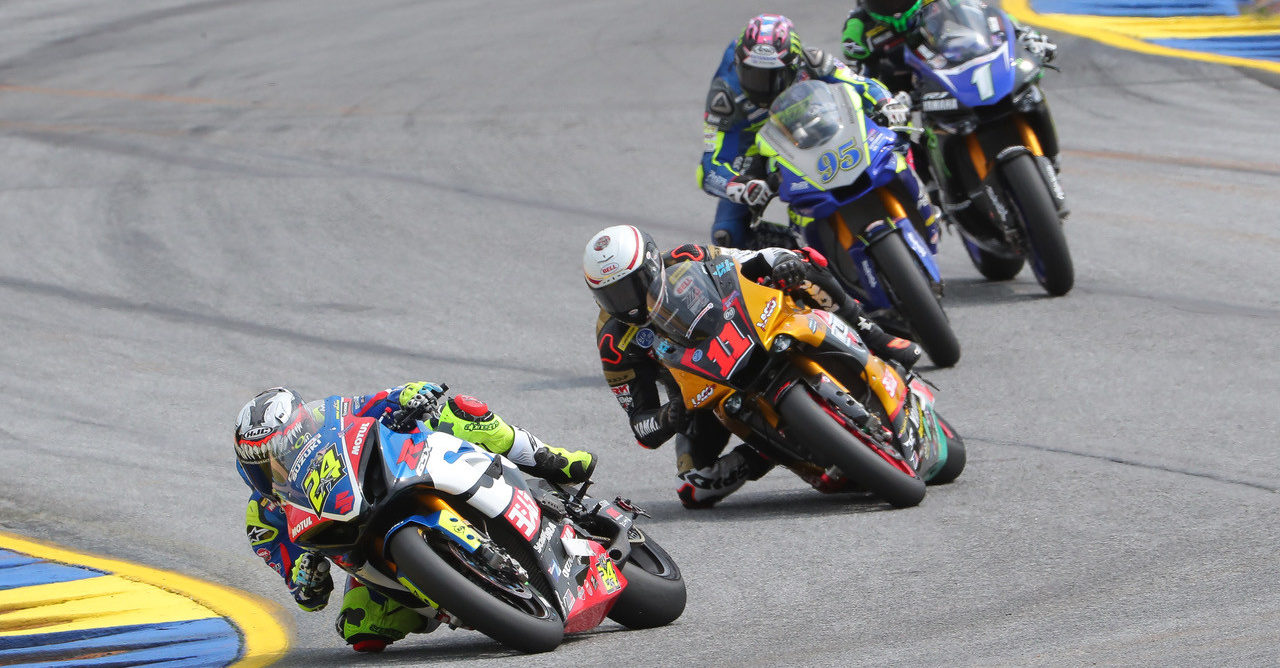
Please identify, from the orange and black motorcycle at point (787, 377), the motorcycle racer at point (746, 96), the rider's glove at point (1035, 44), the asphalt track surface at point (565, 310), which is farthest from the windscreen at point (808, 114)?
the orange and black motorcycle at point (787, 377)

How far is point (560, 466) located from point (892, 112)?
164 inches

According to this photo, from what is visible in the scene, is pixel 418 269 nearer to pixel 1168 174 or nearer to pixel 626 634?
pixel 1168 174

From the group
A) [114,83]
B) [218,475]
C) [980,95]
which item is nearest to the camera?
[218,475]

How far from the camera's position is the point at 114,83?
762 inches

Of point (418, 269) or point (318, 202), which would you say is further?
point (318, 202)

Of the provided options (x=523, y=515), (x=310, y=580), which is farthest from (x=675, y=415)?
(x=310, y=580)

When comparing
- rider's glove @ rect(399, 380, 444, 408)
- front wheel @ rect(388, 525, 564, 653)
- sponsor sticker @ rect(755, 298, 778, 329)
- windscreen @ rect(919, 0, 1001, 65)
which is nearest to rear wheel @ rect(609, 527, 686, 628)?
front wheel @ rect(388, 525, 564, 653)

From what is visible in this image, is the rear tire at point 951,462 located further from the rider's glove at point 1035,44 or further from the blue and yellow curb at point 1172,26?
the blue and yellow curb at point 1172,26

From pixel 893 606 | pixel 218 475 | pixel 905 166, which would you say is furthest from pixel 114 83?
pixel 893 606

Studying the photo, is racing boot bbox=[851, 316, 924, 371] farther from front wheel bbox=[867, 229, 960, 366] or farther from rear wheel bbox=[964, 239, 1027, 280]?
rear wheel bbox=[964, 239, 1027, 280]

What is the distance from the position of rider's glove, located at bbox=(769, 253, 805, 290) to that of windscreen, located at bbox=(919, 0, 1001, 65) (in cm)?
360

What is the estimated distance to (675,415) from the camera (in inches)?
291

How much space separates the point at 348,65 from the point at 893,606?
15268 mm

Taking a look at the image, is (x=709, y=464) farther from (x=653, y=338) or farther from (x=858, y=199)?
(x=858, y=199)
